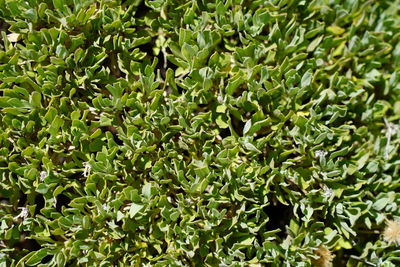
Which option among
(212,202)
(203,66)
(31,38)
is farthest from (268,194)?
(31,38)

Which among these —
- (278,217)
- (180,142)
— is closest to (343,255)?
(278,217)

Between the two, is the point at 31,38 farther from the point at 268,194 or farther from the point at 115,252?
the point at 268,194

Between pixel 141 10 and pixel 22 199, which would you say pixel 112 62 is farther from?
pixel 22 199

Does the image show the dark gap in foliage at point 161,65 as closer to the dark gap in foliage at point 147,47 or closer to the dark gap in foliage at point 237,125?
the dark gap in foliage at point 147,47

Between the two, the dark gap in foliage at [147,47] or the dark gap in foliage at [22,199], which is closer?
the dark gap in foliage at [22,199]

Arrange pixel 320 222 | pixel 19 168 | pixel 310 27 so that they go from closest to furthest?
pixel 19 168 < pixel 320 222 < pixel 310 27

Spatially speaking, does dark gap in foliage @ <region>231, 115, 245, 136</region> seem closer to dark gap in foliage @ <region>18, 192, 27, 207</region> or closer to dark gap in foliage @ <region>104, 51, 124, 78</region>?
dark gap in foliage @ <region>104, 51, 124, 78</region>

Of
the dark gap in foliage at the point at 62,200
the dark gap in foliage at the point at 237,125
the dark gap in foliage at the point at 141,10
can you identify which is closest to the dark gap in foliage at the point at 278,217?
the dark gap in foliage at the point at 237,125
